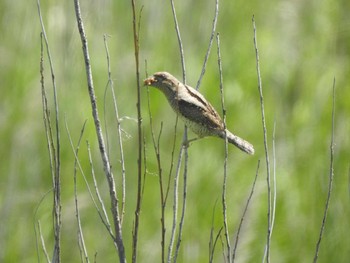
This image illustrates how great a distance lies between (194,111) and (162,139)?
3.02m

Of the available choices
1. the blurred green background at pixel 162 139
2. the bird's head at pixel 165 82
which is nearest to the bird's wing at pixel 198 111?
the bird's head at pixel 165 82

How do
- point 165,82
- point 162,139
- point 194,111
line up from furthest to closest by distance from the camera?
point 162,139, point 165,82, point 194,111

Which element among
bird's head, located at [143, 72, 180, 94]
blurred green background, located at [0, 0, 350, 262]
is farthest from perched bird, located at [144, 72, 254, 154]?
blurred green background, located at [0, 0, 350, 262]

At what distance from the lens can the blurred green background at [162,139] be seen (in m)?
8.11

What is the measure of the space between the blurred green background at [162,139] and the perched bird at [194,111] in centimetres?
199

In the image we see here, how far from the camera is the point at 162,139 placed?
8.60 m

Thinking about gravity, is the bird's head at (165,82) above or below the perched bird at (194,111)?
above

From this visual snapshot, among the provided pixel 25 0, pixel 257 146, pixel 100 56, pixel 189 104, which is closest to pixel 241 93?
pixel 257 146

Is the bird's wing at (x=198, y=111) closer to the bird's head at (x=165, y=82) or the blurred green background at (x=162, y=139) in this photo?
the bird's head at (x=165, y=82)

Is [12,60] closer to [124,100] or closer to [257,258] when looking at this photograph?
[124,100]

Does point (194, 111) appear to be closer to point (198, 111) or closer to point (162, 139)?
point (198, 111)

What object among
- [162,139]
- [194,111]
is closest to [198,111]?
[194,111]

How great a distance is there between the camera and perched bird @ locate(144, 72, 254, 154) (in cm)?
555

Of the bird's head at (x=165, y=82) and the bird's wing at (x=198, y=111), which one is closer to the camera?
the bird's wing at (x=198, y=111)
